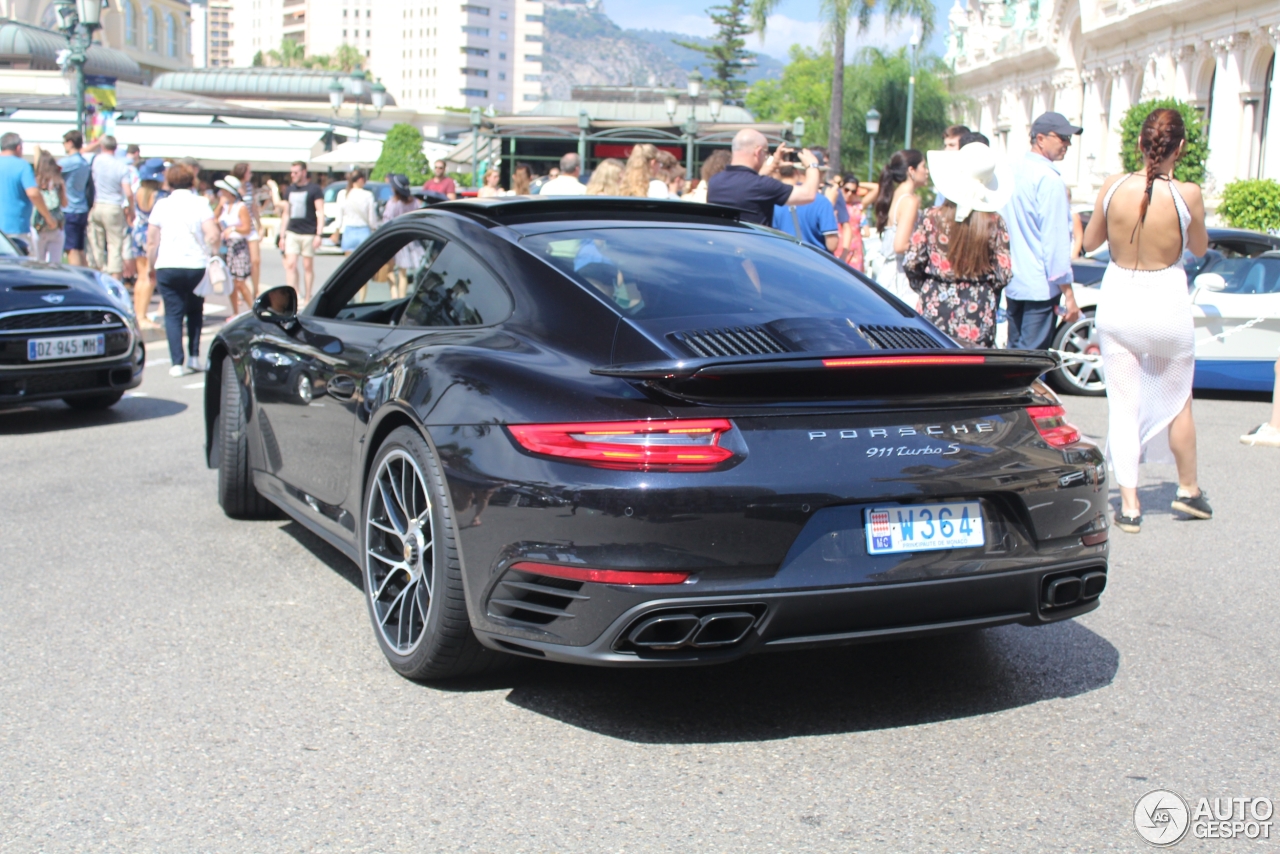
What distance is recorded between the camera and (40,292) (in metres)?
8.50

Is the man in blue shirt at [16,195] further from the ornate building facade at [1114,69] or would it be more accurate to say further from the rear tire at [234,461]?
the ornate building facade at [1114,69]

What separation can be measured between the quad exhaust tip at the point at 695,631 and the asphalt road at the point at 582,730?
32cm

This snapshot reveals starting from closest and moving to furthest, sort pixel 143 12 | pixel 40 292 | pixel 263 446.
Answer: pixel 263 446 → pixel 40 292 → pixel 143 12

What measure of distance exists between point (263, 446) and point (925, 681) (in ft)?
9.43

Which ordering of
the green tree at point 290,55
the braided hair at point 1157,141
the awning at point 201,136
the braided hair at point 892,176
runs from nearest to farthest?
the braided hair at point 1157,141 < the braided hair at point 892,176 < the awning at point 201,136 < the green tree at point 290,55

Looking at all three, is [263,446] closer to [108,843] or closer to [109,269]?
[108,843]

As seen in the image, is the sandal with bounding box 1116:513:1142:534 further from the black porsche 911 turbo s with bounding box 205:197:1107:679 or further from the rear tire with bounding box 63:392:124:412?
the rear tire with bounding box 63:392:124:412

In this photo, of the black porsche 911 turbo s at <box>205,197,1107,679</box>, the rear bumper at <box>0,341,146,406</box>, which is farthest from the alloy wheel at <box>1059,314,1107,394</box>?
the rear bumper at <box>0,341,146,406</box>

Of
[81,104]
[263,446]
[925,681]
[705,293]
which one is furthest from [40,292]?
[81,104]

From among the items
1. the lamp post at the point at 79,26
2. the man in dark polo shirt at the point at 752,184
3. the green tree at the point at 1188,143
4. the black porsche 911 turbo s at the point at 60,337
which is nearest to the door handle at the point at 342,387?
the man in dark polo shirt at the point at 752,184

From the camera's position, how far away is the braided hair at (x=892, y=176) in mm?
9984

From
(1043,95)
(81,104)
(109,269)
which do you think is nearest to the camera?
(109,269)

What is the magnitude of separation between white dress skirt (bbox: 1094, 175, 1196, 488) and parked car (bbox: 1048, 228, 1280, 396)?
14.6 ft

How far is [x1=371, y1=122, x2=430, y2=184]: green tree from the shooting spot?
162 ft
